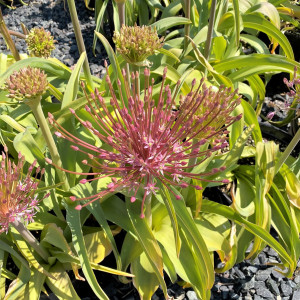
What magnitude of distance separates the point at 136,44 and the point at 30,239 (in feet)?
2.26

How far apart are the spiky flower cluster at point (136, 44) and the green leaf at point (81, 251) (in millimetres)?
540

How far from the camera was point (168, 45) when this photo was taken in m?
1.92

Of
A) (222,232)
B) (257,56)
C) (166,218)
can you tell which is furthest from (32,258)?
(257,56)

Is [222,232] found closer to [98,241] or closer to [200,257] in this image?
[200,257]

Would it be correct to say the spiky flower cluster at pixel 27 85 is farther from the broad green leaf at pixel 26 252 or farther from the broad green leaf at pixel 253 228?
the broad green leaf at pixel 253 228

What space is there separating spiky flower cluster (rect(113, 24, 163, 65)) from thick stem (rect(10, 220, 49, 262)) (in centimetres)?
59

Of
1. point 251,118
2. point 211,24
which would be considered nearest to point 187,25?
point 211,24

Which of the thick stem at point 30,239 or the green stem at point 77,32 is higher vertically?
the green stem at point 77,32

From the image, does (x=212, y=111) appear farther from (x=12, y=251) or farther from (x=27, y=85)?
(x=12, y=251)

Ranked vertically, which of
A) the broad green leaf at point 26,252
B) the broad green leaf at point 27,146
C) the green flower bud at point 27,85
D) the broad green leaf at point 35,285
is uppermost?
the green flower bud at point 27,85

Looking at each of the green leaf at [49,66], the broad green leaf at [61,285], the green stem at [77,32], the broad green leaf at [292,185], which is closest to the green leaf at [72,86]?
the green stem at [77,32]

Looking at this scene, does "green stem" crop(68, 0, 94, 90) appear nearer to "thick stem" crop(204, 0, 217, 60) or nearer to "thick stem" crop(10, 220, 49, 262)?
"thick stem" crop(204, 0, 217, 60)

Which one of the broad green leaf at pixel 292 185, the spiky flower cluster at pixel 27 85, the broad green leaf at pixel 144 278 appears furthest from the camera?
the broad green leaf at pixel 292 185

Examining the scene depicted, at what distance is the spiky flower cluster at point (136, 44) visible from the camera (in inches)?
42.8
